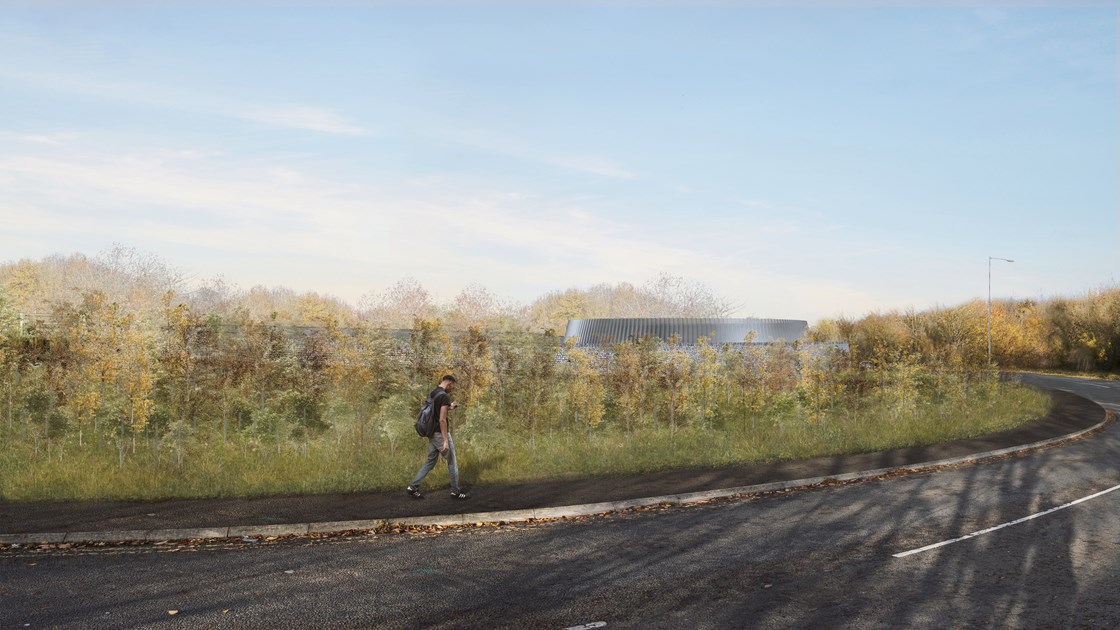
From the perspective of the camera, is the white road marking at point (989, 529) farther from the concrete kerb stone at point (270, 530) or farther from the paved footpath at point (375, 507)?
the concrete kerb stone at point (270, 530)

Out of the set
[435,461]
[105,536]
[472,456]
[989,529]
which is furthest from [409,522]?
[989,529]

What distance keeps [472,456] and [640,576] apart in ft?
23.8

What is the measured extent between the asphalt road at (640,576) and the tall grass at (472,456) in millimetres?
2986

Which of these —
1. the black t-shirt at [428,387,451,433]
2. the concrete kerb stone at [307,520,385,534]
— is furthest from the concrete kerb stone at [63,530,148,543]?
the black t-shirt at [428,387,451,433]

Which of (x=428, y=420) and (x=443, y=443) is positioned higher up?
(x=428, y=420)

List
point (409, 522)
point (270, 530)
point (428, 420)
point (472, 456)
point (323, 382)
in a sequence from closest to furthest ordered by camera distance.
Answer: point (270, 530) → point (409, 522) → point (428, 420) → point (472, 456) → point (323, 382)

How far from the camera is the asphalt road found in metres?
6.39

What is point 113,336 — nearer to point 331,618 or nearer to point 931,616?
point 331,618

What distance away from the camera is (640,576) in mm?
7609

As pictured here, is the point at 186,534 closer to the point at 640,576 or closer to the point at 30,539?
the point at 30,539

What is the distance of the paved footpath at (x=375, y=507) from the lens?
9.72 m

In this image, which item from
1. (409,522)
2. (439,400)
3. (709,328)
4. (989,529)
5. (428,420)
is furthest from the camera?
(709,328)

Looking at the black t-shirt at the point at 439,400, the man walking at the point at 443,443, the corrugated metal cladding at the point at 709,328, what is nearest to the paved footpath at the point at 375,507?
the man walking at the point at 443,443

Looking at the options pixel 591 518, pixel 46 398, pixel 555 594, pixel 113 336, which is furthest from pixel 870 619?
pixel 46 398
